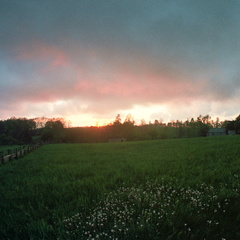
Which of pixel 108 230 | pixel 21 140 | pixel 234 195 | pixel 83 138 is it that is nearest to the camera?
pixel 108 230

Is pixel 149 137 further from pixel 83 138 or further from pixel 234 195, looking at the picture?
pixel 234 195

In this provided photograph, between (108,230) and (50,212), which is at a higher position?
(108,230)

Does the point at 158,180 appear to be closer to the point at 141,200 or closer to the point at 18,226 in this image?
the point at 141,200

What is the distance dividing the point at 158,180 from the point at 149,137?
8187 centimetres

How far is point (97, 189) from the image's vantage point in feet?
19.3

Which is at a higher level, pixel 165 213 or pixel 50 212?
pixel 165 213

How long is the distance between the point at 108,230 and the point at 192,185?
410 centimetres

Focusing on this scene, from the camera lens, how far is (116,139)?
80688 millimetres

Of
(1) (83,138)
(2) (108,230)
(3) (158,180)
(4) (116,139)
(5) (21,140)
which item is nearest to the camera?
(2) (108,230)

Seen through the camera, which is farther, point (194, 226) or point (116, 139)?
point (116, 139)

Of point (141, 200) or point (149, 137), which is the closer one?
point (141, 200)

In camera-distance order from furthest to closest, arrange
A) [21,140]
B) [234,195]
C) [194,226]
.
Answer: [21,140]
[234,195]
[194,226]

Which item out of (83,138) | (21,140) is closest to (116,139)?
(83,138)

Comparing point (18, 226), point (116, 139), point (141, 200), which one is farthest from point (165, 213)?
point (116, 139)
